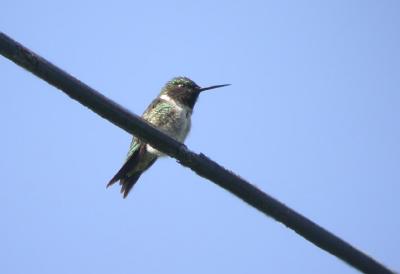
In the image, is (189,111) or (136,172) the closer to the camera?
(136,172)

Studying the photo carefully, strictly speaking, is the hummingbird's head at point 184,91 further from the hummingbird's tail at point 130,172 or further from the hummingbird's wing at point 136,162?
the hummingbird's tail at point 130,172

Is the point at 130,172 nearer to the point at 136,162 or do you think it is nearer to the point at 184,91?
the point at 136,162

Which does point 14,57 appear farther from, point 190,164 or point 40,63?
point 190,164

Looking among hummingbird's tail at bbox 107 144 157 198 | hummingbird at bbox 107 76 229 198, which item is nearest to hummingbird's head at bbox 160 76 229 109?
hummingbird at bbox 107 76 229 198

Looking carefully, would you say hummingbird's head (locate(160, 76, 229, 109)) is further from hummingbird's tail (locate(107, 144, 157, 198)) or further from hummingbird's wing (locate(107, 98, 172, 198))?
hummingbird's tail (locate(107, 144, 157, 198))

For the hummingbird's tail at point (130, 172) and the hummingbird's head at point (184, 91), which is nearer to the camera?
the hummingbird's tail at point (130, 172)

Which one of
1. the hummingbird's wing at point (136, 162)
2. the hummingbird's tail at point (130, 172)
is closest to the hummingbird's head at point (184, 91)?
the hummingbird's wing at point (136, 162)

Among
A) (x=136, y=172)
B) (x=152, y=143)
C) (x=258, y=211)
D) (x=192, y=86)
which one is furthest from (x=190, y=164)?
(x=192, y=86)
